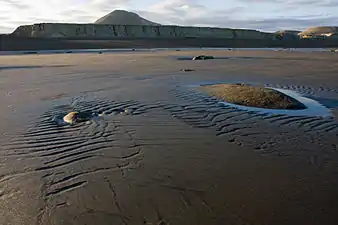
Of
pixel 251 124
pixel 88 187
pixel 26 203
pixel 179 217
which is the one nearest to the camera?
pixel 179 217

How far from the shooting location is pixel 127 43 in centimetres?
6488

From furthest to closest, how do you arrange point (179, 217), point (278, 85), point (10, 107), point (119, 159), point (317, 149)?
1. point (278, 85)
2. point (10, 107)
3. point (317, 149)
4. point (119, 159)
5. point (179, 217)

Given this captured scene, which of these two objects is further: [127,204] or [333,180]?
[333,180]

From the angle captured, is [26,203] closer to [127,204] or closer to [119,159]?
[127,204]

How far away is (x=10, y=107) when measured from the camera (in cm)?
1113

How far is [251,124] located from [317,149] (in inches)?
80.9

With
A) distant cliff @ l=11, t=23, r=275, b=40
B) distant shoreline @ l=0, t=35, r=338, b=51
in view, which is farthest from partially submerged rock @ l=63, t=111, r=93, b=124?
distant cliff @ l=11, t=23, r=275, b=40

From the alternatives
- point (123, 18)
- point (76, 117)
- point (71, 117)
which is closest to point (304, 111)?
point (76, 117)

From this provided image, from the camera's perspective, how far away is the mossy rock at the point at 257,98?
1138cm

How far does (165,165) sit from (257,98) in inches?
244

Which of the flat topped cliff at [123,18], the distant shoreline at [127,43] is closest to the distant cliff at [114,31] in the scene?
the distant shoreline at [127,43]

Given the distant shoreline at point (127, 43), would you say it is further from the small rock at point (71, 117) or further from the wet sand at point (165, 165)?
the wet sand at point (165, 165)

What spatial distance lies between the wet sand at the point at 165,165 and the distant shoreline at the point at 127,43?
4555 centimetres

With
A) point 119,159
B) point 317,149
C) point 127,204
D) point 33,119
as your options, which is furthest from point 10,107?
point 317,149
